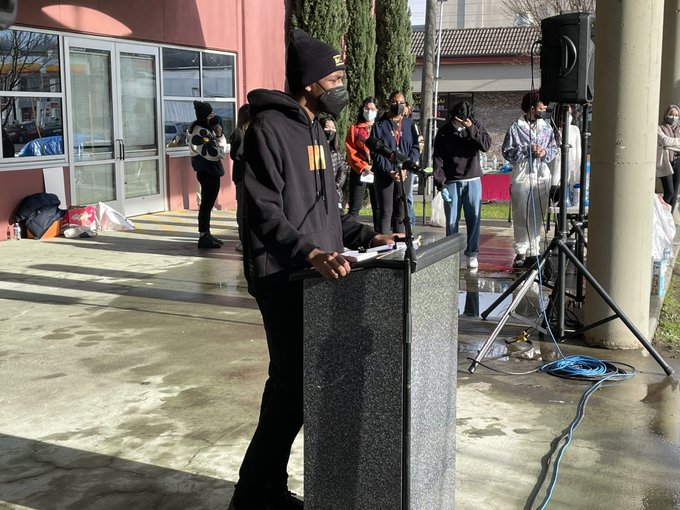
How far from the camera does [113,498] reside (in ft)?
12.8

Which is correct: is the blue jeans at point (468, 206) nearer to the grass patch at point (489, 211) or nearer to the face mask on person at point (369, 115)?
the face mask on person at point (369, 115)

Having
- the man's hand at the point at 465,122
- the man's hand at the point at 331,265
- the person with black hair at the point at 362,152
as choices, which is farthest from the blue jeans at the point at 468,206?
the man's hand at the point at 331,265

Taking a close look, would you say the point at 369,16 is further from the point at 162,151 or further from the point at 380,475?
the point at 380,475

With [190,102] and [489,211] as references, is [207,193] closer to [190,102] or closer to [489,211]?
[190,102]

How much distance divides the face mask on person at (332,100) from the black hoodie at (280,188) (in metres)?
0.08

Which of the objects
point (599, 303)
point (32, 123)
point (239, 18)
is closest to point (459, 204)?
point (599, 303)

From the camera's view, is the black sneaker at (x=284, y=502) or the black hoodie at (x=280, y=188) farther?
the black sneaker at (x=284, y=502)

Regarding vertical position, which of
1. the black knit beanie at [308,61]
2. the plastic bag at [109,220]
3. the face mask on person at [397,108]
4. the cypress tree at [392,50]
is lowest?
the plastic bag at [109,220]

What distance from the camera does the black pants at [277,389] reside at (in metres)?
3.34

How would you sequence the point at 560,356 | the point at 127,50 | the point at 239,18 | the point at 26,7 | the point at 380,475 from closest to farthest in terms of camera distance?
the point at 380,475
the point at 560,356
the point at 26,7
the point at 127,50
the point at 239,18

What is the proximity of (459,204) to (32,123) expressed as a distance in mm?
6313

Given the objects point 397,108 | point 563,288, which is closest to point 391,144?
point 397,108

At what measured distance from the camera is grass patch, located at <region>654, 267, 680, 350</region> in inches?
273

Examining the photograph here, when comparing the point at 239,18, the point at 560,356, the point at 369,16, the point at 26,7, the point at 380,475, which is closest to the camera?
the point at 380,475
